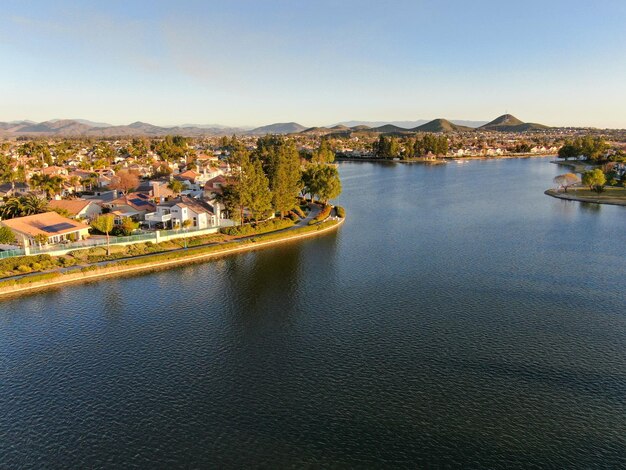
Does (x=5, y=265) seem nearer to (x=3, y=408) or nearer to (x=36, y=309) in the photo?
(x=36, y=309)

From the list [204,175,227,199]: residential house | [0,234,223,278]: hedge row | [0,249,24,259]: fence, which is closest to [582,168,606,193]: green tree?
[204,175,227,199]: residential house

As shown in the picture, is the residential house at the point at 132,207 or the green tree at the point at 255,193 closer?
the green tree at the point at 255,193

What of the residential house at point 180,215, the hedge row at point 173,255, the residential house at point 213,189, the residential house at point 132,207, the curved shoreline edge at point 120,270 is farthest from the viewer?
the residential house at point 213,189

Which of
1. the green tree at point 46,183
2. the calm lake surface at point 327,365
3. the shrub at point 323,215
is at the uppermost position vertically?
the green tree at point 46,183

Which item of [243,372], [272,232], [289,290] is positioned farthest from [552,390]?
[272,232]

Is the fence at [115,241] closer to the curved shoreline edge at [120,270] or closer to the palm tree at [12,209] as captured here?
the curved shoreline edge at [120,270]

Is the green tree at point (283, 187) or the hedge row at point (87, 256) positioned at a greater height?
the green tree at point (283, 187)

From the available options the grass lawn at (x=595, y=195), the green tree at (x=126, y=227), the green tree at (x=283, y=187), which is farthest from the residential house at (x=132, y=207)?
the grass lawn at (x=595, y=195)

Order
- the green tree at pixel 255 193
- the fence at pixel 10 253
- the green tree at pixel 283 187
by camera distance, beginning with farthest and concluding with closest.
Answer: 1. the green tree at pixel 283 187
2. the green tree at pixel 255 193
3. the fence at pixel 10 253

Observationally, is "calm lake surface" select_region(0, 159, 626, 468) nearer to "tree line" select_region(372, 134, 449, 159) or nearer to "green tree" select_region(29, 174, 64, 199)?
"green tree" select_region(29, 174, 64, 199)
